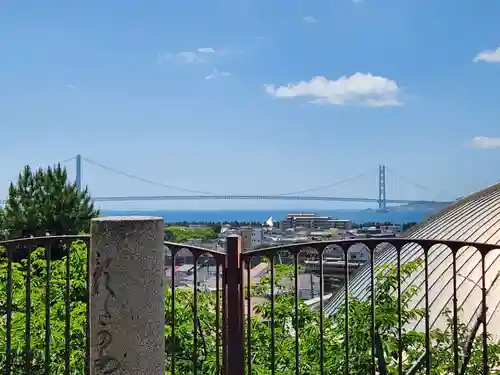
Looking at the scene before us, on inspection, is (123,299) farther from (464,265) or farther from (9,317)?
(464,265)

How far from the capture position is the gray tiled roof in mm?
8094

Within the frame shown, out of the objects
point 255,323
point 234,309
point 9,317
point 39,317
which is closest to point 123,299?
point 234,309

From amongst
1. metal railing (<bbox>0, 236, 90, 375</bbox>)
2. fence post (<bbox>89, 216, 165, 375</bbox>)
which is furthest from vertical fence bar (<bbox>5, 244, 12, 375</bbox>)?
fence post (<bbox>89, 216, 165, 375</bbox>)

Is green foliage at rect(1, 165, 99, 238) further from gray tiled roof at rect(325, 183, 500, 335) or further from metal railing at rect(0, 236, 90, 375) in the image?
metal railing at rect(0, 236, 90, 375)

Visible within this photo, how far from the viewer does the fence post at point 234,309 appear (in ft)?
9.64

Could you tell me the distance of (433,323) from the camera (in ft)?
25.2

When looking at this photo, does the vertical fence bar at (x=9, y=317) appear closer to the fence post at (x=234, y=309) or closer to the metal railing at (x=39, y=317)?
the metal railing at (x=39, y=317)

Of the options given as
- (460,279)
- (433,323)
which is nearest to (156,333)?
(433,323)

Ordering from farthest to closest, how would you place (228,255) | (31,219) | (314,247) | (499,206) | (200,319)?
1. (31,219)
2. (499,206)
3. (200,319)
4. (314,247)
5. (228,255)

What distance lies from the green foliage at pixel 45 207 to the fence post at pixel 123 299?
2116cm

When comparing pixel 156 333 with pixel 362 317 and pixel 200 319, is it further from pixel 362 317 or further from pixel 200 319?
pixel 362 317

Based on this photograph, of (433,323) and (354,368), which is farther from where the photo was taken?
(433,323)

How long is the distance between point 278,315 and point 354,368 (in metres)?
1.09

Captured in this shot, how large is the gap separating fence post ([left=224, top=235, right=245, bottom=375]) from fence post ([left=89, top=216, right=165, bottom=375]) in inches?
25.5
